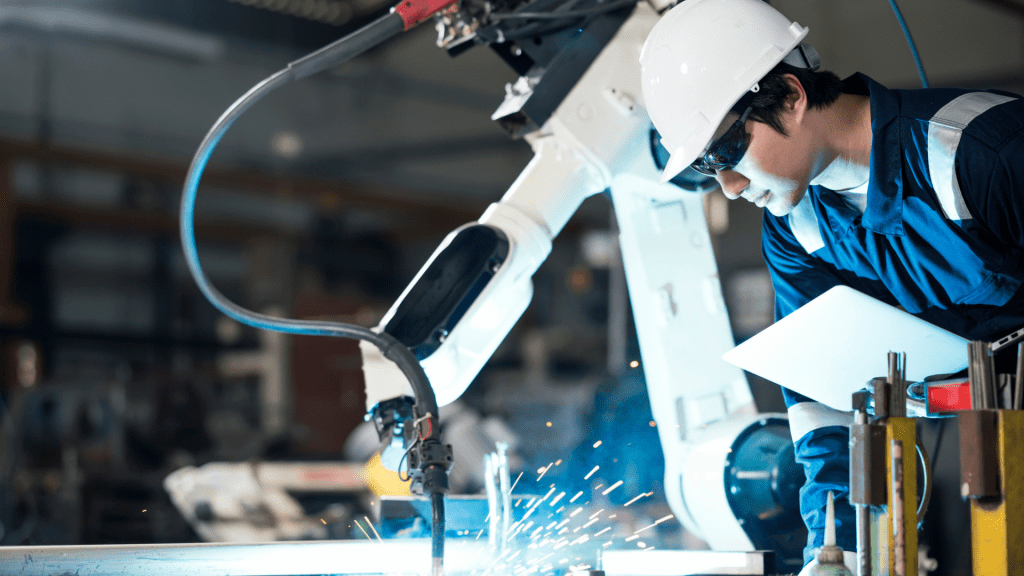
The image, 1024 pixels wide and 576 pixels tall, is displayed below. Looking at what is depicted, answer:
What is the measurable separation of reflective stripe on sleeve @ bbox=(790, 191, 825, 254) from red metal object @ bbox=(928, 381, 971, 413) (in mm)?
573

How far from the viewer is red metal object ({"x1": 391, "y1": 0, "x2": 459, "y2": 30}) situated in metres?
1.83

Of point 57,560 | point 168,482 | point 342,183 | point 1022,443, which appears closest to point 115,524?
point 168,482

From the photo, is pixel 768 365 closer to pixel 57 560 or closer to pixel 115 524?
pixel 57 560

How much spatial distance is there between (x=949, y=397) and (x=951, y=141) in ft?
1.38

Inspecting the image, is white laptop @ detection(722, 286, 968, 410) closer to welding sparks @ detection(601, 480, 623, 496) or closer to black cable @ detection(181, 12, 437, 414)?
black cable @ detection(181, 12, 437, 414)

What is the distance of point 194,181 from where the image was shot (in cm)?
168

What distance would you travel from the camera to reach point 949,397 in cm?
122

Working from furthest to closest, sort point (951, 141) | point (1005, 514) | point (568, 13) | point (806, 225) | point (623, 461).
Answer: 1. point (623, 461)
2. point (568, 13)
3. point (806, 225)
4. point (951, 141)
5. point (1005, 514)

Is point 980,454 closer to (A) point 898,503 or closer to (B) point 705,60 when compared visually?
(A) point 898,503

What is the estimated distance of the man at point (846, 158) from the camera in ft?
4.57

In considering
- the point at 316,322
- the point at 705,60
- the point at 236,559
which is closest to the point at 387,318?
the point at 316,322

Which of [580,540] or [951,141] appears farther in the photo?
[580,540]

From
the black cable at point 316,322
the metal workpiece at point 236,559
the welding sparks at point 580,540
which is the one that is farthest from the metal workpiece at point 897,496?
the welding sparks at point 580,540

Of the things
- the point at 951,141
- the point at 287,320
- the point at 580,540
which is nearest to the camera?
the point at 951,141
